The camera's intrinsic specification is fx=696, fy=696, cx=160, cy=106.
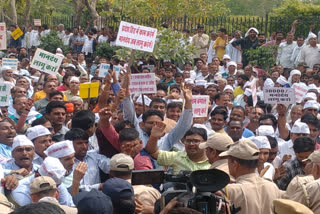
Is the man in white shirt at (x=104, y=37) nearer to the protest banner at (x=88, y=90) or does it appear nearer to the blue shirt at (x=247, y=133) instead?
the protest banner at (x=88, y=90)

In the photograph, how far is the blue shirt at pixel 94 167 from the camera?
6.55 meters

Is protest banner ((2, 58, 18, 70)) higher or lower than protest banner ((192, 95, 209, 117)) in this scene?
higher

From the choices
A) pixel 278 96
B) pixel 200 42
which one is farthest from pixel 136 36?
pixel 200 42

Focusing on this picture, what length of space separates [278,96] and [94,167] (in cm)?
432

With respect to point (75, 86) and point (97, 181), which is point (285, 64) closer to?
point (75, 86)

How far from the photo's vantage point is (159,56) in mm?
15836

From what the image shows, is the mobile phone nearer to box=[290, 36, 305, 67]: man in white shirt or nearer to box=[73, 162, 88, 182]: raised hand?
box=[73, 162, 88, 182]: raised hand

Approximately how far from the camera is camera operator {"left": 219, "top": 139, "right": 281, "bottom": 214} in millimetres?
4863

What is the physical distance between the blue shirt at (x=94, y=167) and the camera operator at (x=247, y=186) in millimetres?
1772

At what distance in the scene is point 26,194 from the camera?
550cm

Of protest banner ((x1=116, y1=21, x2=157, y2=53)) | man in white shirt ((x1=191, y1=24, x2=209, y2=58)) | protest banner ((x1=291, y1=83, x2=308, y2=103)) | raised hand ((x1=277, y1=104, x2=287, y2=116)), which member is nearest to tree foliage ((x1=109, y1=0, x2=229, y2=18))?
man in white shirt ((x1=191, y1=24, x2=209, y2=58))

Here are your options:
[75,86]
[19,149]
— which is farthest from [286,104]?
[19,149]

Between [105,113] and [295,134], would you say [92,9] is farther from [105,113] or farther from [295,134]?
[105,113]

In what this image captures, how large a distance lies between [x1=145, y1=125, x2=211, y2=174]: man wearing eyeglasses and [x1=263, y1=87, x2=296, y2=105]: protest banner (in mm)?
3698
